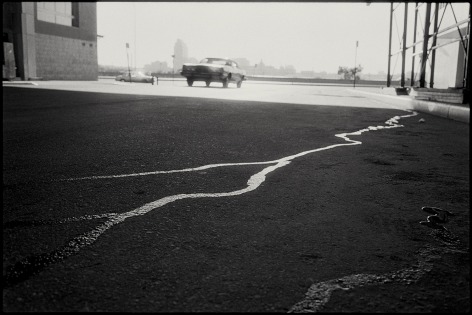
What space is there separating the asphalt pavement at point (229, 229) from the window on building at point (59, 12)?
25.6 m

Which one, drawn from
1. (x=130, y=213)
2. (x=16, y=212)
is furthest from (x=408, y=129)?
(x=16, y=212)

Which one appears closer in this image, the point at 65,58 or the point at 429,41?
the point at 429,41

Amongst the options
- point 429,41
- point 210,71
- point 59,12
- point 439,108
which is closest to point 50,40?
point 59,12

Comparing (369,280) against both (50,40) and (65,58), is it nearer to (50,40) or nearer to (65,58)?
(50,40)

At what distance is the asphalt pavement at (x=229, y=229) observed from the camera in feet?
3.80

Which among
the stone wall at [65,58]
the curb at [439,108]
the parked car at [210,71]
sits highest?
the stone wall at [65,58]

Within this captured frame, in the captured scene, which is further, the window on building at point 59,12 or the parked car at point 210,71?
the window on building at point 59,12

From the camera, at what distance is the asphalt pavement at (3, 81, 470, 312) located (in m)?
1.16

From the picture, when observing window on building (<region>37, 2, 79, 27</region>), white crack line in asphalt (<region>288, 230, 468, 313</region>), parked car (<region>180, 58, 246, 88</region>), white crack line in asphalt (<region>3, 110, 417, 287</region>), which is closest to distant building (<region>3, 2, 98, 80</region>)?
window on building (<region>37, 2, 79, 27</region>)

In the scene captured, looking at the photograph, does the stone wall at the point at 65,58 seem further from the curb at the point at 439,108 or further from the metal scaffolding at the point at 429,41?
the curb at the point at 439,108

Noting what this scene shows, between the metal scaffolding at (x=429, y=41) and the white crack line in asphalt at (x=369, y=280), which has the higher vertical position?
the metal scaffolding at (x=429, y=41)

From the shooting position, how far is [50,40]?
1020 inches

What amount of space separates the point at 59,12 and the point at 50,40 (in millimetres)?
2407

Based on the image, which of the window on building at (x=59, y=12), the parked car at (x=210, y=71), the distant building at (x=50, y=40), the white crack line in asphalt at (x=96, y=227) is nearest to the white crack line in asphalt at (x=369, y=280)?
A: the white crack line in asphalt at (x=96, y=227)
